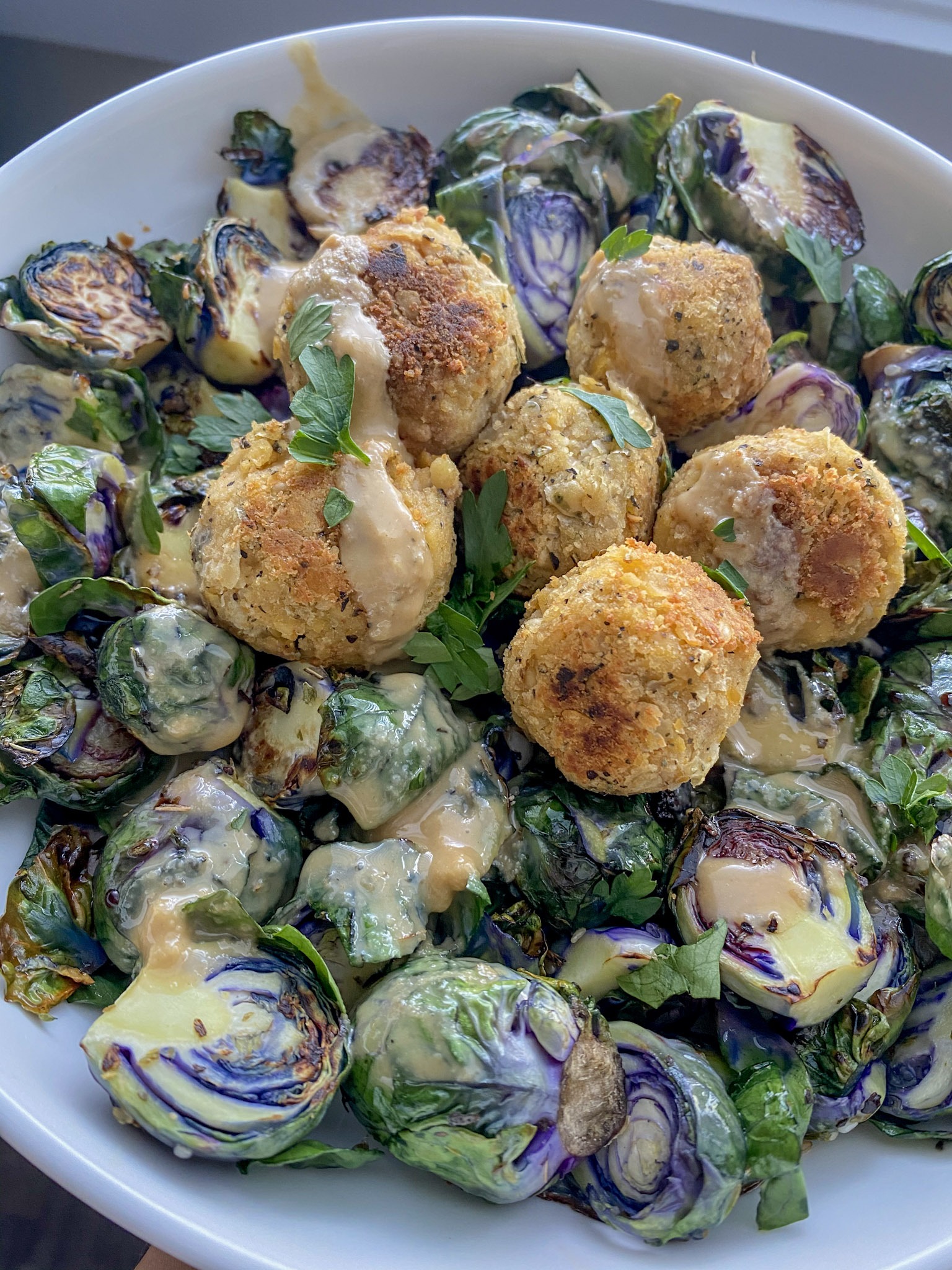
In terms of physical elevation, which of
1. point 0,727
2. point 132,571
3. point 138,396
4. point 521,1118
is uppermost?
point 138,396

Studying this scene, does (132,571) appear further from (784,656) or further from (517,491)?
(784,656)

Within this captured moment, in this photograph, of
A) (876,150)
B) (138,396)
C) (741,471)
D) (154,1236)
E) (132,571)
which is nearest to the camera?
(154,1236)

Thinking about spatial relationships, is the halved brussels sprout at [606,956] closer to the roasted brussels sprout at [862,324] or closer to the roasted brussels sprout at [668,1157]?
the roasted brussels sprout at [668,1157]

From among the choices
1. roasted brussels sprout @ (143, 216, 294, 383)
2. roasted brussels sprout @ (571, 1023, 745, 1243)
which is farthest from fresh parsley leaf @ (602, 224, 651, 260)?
roasted brussels sprout @ (571, 1023, 745, 1243)

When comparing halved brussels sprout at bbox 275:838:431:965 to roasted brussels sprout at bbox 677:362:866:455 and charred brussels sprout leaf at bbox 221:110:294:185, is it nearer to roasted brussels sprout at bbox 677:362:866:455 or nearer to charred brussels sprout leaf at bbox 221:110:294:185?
roasted brussels sprout at bbox 677:362:866:455

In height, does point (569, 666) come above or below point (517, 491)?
below

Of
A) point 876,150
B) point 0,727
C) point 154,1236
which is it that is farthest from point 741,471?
point 154,1236

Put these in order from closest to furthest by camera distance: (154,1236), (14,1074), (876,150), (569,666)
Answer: (154,1236) → (14,1074) → (569,666) → (876,150)

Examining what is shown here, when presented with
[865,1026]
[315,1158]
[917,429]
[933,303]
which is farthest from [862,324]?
[315,1158]
